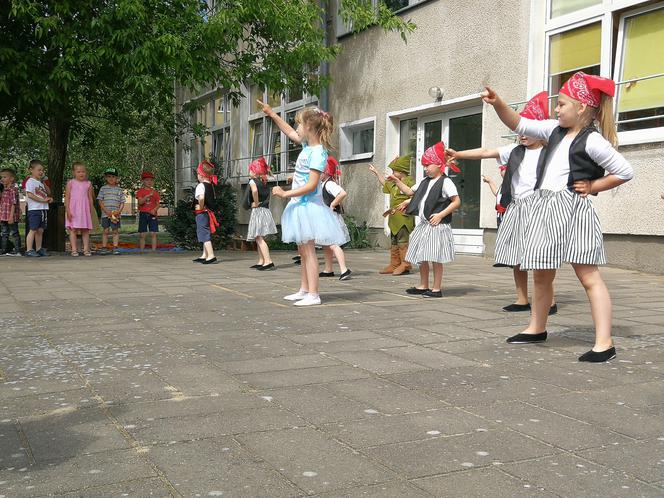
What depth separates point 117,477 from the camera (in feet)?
9.04

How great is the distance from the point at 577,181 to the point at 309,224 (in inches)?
117

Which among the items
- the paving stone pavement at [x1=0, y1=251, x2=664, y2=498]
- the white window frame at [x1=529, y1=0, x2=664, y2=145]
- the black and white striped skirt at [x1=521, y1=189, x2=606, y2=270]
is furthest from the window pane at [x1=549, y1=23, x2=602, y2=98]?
the black and white striped skirt at [x1=521, y1=189, x2=606, y2=270]

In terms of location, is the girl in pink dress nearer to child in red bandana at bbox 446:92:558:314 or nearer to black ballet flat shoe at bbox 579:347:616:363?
child in red bandana at bbox 446:92:558:314

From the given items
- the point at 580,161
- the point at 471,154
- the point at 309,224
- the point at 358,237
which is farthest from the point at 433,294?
the point at 358,237

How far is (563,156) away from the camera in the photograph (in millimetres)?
4926

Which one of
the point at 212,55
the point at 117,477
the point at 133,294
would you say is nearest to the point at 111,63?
the point at 212,55

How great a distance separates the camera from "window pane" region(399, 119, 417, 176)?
51.8 ft

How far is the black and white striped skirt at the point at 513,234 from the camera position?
17.2 ft

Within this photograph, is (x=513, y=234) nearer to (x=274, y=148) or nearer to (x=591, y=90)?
(x=591, y=90)

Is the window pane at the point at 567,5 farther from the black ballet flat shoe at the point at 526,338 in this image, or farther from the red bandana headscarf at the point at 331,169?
the black ballet flat shoe at the point at 526,338

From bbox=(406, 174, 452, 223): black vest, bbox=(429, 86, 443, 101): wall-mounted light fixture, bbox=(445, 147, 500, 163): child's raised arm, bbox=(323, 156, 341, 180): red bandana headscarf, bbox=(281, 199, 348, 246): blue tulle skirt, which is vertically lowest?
bbox=(281, 199, 348, 246): blue tulle skirt

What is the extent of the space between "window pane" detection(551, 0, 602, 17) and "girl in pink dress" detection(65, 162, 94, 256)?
8.63 m

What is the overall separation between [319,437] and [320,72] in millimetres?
15451

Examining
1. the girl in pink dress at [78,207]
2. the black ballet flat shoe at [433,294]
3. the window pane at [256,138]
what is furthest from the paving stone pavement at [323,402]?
the window pane at [256,138]
